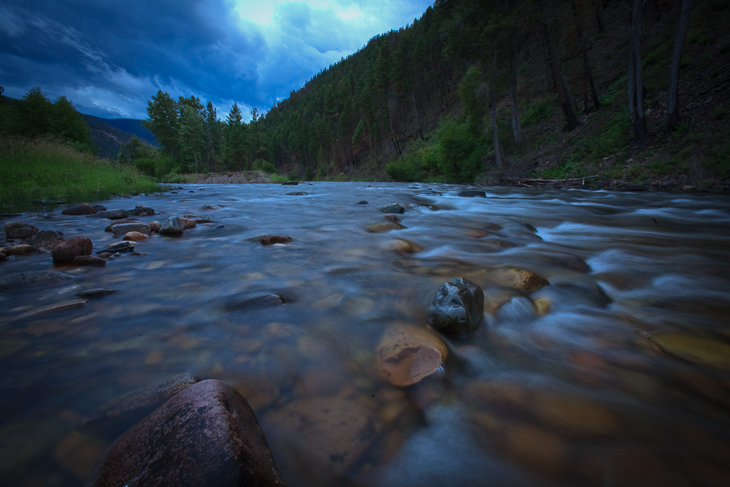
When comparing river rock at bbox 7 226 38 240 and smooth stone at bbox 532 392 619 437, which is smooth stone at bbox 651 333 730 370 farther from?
river rock at bbox 7 226 38 240

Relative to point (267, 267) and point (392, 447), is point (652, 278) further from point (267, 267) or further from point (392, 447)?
point (267, 267)

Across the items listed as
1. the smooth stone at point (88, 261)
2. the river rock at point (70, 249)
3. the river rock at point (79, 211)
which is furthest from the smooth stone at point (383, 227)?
the river rock at point (79, 211)

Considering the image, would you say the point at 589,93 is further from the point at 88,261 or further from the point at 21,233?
the point at 21,233

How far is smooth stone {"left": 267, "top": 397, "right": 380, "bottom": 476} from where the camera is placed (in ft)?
3.87

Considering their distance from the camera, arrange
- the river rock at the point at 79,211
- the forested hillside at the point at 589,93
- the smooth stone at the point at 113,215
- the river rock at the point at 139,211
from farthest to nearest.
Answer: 1. the forested hillside at the point at 589,93
2. the river rock at the point at 139,211
3. the river rock at the point at 79,211
4. the smooth stone at the point at 113,215

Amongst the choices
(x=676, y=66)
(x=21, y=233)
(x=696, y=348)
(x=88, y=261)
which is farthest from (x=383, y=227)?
(x=676, y=66)

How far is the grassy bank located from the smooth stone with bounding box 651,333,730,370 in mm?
11086

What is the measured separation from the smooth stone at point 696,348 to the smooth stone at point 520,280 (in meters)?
0.86

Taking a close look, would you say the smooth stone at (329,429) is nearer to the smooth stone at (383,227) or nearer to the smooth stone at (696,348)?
the smooth stone at (696,348)

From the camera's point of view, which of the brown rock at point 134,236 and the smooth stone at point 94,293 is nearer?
the smooth stone at point 94,293

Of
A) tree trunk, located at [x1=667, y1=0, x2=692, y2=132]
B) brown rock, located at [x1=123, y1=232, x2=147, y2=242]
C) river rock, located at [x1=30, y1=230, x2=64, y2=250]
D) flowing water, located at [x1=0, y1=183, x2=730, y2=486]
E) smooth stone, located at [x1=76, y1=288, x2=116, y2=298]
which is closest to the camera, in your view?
flowing water, located at [x1=0, y1=183, x2=730, y2=486]

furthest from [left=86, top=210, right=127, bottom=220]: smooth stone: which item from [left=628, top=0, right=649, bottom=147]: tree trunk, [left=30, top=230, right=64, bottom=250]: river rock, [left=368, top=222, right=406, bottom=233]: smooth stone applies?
[left=628, top=0, right=649, bottom=147]: tree trunk

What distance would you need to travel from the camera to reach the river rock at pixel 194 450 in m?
0.89

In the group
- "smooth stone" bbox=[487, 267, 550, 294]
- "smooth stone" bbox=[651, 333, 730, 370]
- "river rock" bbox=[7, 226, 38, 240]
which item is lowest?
"river rock" bbox=[7, 226, 38, 240]
